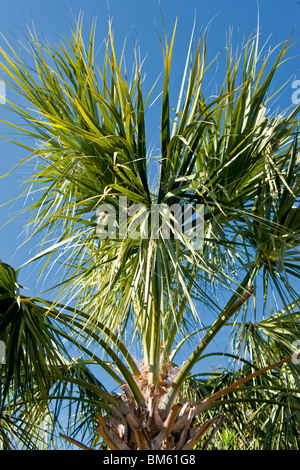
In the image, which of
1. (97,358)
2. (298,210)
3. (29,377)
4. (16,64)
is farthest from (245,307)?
(16,64)

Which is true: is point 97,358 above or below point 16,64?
below

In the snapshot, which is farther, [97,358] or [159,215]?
[97,358]

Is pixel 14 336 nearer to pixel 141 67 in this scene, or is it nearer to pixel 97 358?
pixel 97 358

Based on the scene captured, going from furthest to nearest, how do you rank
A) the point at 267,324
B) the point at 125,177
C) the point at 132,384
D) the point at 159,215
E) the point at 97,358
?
the point at 267,324
the point at 97,358
the point at 132,384
the point at 125,177
the point at 159,215

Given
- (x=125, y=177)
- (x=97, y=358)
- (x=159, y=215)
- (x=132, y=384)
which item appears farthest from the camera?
(x=97, y=358)

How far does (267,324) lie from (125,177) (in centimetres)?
180

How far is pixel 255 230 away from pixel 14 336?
1520 mm

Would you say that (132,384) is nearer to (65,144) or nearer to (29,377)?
(29,377)

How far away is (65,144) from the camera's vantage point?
297cm

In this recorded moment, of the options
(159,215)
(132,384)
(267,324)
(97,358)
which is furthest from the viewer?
(267,324)

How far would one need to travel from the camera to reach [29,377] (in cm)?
275

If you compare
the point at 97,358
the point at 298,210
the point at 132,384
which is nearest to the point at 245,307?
the point at 298,210
